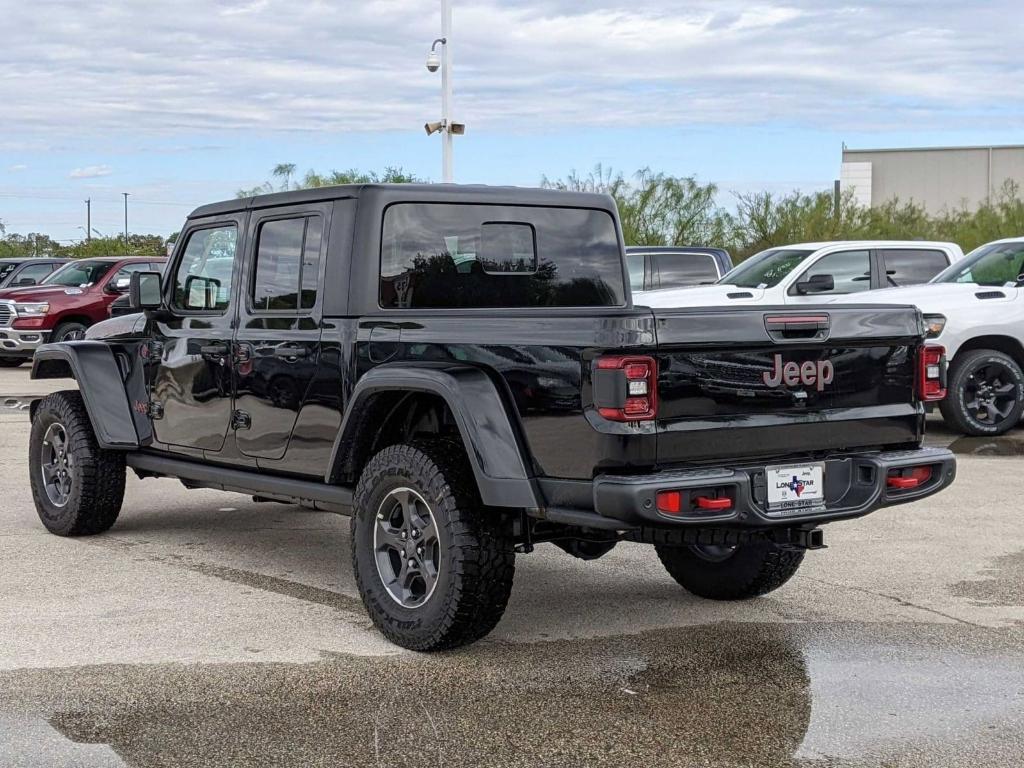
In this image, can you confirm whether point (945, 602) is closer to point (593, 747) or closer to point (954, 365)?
point (593, 747)

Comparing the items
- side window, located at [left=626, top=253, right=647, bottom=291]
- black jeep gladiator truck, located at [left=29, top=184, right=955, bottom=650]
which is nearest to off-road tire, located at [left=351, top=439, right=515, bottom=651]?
black jeep gladiator truck, located at [left=29, top=184, right=955, bottom=650]

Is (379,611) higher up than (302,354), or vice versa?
(302,354)

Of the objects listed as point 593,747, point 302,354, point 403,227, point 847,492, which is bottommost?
point 593,747

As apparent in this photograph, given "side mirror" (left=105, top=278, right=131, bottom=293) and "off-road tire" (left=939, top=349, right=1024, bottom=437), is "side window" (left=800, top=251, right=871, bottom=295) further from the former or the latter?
"side mirror" (left=105, top=278, right=131, bottom=293)

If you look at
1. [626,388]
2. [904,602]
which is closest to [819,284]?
[904,602]

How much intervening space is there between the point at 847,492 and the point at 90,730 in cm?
285

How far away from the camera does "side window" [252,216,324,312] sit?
249 inches

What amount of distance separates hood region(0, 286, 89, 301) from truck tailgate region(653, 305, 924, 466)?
17.9m

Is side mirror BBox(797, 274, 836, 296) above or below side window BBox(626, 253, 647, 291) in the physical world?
below

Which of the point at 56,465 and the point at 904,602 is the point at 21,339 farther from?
the point at 904,602

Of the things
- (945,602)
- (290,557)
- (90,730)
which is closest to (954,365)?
(945,602)

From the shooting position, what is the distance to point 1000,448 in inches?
472

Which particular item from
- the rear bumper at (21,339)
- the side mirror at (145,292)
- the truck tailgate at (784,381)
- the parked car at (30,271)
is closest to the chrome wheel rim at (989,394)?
the truck tailgate at (784,381)

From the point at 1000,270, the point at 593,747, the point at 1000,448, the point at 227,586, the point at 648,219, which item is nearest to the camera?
the point at 593,747
